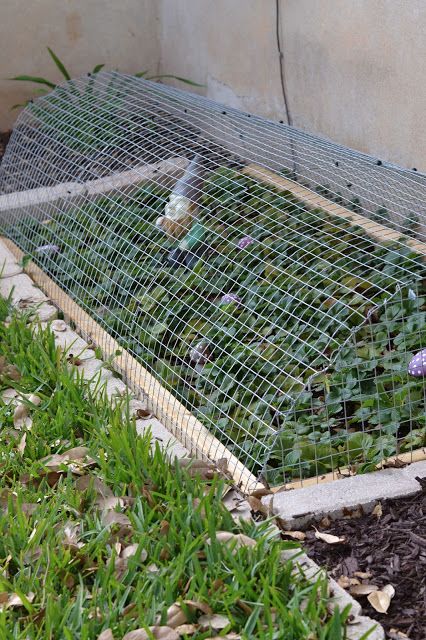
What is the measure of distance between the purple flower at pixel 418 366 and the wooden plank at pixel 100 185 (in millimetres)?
1501

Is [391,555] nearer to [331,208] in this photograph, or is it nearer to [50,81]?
[331,208]

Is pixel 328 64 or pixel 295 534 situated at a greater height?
pixel 328 64

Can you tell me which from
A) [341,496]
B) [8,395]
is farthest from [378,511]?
[8,395]

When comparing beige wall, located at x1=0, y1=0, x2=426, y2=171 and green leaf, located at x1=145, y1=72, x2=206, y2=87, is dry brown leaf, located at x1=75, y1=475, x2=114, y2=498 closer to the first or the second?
beige wall, located at x1=0, y1=0, x2=426, y2=171

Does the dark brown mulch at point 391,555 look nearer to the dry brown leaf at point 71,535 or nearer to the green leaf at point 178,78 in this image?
the dry brown leaf at point 71,535

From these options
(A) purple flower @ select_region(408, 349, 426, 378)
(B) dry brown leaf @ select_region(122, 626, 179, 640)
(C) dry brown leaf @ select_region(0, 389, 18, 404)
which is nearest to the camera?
(B) dry brown leaf @ select_region(122, 626, 179, 640)

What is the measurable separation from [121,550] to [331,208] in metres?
2.13

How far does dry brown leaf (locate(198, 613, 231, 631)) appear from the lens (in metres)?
2.38

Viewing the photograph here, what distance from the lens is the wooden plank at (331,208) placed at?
13.1 ft

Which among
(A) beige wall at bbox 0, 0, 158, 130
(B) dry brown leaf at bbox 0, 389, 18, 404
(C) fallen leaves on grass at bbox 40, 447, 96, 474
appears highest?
(A) beige wall at bbox 0, 0, 158, 130

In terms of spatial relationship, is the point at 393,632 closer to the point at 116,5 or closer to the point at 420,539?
the point at 420,539

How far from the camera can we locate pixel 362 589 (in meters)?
2.54

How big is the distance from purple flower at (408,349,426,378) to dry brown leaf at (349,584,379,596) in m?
1.06

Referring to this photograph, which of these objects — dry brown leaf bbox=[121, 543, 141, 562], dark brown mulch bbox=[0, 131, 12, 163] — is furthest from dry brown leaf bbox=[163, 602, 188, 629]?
dark brown mulch bbox=[0, 131, 12, 163]
